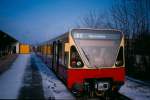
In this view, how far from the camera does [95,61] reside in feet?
36.5

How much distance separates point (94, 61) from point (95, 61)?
4cm

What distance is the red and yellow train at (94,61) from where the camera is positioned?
11.0 meters

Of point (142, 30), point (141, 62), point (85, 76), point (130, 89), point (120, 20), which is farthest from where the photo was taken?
point (120, 20)

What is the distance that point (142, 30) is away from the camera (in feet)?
87.5

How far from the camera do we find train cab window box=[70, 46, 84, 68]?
36.0 ft

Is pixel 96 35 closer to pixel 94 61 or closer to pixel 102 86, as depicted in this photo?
pixel 94 61

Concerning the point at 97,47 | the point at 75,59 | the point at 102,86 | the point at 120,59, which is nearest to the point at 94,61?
the point at 97,47

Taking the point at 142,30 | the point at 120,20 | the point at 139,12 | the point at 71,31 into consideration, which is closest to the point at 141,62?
the point at 142,30

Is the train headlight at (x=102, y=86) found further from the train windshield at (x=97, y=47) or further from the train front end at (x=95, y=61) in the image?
the train windshield at (x=97, y=47)

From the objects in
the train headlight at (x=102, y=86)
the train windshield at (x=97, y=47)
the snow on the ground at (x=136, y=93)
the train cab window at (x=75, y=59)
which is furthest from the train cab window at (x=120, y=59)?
the train cab window at (x=75, y=59)

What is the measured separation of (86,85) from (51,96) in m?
1.55

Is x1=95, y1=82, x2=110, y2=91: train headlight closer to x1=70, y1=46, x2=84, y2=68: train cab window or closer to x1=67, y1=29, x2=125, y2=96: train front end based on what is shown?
x1=67, y1=29, x2=125, y2=96: train front end

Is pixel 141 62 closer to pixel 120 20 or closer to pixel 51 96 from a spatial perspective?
pixel 120 20

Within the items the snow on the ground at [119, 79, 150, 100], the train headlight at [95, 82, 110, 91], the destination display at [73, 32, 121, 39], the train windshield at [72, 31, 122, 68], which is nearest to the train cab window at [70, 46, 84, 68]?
the train windshield at [72, 31, 122, 68]
